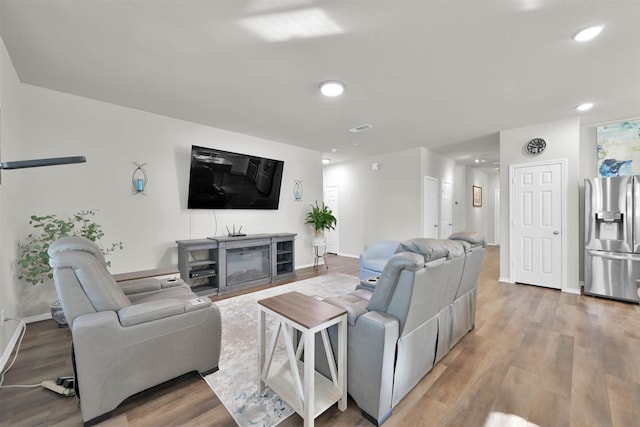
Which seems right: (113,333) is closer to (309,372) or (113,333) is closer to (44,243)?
(309,372)


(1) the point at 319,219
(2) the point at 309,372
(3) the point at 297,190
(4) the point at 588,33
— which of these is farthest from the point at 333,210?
(2) the point at 309,372

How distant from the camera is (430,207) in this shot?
590 cm

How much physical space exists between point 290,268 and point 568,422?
3.85m

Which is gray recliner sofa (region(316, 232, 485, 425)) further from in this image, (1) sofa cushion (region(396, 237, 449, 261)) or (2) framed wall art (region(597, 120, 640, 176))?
(2) framed wall art (region(597, 120, 640, 176))

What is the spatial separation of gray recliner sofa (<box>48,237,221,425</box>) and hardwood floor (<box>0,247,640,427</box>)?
165 millimetres

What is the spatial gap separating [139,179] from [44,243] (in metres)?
1.19

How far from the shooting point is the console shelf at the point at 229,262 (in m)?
3.61

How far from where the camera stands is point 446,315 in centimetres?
202

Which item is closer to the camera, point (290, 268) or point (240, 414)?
point (240, 414)

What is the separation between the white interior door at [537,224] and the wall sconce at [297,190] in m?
3.90

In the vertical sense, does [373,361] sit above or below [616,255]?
below

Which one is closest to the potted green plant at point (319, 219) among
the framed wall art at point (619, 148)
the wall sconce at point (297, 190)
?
the wall sconce at point (297, 190)

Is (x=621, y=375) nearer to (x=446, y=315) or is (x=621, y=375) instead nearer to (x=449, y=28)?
(x=446, y=315)

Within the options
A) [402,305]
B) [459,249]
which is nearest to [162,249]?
[402,305]
